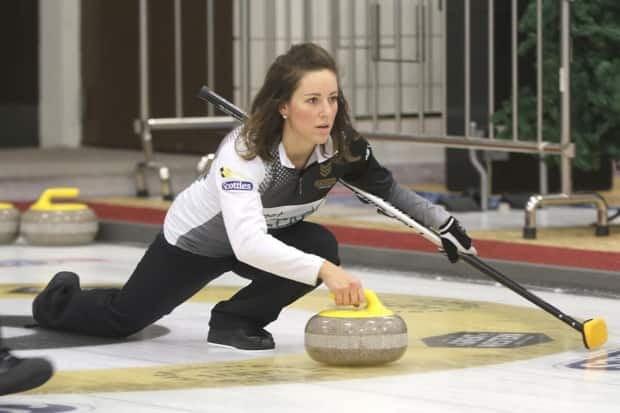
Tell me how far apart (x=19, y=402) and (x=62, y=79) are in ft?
19.1

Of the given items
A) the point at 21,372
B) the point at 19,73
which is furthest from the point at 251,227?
the point at 19,73

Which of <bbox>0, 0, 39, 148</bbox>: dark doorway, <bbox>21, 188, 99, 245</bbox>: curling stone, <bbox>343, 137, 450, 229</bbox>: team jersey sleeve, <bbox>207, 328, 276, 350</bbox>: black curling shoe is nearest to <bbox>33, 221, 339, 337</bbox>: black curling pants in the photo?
<bbox>207, 328, 276, 350</bbox>: black curling shoe

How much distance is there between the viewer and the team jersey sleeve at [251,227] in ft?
11.9

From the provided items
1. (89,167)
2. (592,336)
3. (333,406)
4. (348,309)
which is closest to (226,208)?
(348,309)

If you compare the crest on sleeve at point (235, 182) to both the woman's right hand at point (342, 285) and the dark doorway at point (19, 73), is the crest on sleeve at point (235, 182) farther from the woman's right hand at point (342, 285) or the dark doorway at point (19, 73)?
the dark doorway at point (19, 73)

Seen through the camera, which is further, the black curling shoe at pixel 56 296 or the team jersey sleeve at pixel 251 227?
the black curling shoe at pixel 56 296

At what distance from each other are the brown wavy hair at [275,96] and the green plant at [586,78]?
2.02 metres

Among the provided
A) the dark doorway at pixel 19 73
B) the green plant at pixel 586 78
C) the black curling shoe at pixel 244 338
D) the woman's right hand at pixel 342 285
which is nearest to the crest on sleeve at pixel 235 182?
the woman's right hand at pixel 342 285

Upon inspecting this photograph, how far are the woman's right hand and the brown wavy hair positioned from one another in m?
0.35

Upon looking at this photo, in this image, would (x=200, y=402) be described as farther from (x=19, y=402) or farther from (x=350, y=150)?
(x=350, y=150)

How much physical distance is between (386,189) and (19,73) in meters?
5.16

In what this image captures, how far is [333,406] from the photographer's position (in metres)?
3.27

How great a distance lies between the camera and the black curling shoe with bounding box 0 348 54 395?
313 cm

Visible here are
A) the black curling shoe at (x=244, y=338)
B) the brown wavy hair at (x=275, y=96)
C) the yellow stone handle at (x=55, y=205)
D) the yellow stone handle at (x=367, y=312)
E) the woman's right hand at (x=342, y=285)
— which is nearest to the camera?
the woman's right hand at (x=342, y=285)
